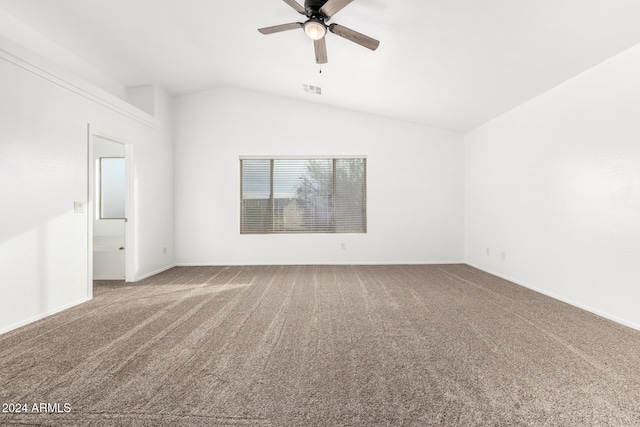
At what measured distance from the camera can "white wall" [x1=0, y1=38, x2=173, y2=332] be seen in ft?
8.63

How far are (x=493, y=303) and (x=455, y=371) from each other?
1.78 m

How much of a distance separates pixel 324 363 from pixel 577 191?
10.9ft

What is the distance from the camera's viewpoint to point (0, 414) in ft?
4.85

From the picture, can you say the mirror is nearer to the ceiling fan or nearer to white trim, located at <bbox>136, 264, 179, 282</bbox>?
white trim, located at <bbox>136, 264, 179, 282</bbox>

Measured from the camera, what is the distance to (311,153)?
573 cm

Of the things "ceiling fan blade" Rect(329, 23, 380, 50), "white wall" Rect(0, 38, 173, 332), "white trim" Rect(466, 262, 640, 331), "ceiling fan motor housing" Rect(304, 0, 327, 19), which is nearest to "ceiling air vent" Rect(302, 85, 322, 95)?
"ceiling fan blade" Rect(329, 23, 380, 50)

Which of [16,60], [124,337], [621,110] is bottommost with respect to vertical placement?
[124,337]

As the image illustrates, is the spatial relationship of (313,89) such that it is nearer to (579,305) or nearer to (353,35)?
(353,35)

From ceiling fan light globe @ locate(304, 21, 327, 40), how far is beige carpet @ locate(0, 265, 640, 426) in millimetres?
2681


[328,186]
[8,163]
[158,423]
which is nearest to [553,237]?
[328,186]

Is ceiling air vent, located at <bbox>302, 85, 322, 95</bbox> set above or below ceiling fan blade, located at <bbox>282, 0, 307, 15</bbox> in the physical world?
above

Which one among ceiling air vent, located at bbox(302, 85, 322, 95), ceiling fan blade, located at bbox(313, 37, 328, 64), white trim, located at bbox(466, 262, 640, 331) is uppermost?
ceiling air vent, located at bbox(302, 85, 322, 95)

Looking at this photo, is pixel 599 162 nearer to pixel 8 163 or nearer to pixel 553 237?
pixel 553 237

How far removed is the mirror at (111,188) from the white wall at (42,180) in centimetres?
220
